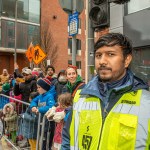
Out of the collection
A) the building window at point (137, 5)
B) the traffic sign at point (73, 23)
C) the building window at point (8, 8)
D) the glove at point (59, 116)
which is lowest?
the glove at point (59, 116)

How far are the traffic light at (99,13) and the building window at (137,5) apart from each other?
1634 millimetres

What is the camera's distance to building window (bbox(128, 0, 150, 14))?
689 cm

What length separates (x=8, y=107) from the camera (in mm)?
6129

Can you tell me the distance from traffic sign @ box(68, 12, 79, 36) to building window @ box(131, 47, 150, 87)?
6.94ft

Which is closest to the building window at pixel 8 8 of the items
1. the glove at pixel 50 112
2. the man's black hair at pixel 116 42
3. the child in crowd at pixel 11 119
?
the child in crowd at pixel 11 119

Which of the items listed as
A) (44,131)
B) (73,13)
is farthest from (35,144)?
(73,13)

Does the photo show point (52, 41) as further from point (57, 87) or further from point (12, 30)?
point (57, 87)

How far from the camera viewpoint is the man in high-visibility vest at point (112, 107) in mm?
1790

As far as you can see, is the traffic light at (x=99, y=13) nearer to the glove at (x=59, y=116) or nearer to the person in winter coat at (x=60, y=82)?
the person in winter coat at (x=60, y=82)

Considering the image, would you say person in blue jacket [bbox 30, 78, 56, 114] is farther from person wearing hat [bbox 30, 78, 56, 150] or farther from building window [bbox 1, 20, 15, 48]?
building window [bbox 1, 20, 15, 48]

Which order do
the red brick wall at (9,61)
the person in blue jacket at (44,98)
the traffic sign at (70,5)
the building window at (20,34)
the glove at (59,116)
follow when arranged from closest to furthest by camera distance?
the glove at (59,116) < the person in blue jacket at (44,98) < the traffic sign at (70,5) < the building window at (20,34) < the red brick wall at (9,61)

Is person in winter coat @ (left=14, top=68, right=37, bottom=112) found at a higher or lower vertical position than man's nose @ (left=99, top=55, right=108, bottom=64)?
lower

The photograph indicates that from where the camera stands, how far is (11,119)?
6.10 meters

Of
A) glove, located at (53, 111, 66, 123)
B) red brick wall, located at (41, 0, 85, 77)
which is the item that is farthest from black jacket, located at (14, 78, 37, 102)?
red brick wall, located at (41, 0, 85, 77)
